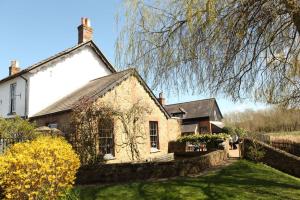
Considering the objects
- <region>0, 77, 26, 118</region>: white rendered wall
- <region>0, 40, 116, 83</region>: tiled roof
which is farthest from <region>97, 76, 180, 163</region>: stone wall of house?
<region>0, 77, 26, 118</region>: white rendered wall

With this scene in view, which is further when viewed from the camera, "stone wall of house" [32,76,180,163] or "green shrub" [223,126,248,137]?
"green shrub" [223,126,248,137]

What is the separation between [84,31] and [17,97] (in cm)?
745

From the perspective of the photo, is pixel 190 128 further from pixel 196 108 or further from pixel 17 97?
pixel 17 97

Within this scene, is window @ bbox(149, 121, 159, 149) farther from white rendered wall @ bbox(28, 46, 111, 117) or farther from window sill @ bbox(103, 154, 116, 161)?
white rendered wall @ bbox(28, 46, 111, 117)

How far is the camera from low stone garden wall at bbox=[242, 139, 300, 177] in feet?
48.3

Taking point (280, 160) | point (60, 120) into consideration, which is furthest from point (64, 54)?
point (280, 160)

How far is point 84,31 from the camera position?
24047 millimetres

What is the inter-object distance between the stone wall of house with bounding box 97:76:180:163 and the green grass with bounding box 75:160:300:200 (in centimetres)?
611

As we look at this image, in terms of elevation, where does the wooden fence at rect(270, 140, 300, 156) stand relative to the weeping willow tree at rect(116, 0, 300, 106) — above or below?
below

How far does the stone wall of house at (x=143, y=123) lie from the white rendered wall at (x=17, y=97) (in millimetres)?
6272

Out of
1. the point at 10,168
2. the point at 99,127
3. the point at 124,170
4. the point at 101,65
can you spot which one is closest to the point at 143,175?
the point at 124,170

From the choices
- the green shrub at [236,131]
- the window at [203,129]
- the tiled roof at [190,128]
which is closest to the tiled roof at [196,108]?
the tiled roof at [190,128]

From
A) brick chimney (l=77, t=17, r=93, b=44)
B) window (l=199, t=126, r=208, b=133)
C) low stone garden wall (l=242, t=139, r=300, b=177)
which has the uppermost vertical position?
brick chimney (l=77, t=17, r=93, b=44)

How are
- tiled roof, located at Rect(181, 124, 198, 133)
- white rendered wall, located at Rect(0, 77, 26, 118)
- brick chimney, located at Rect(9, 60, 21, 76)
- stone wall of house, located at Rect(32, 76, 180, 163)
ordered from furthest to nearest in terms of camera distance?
tiled roof, located at Rect(181, 124, 198, 133)
brick chimney, located at Rect(9, 60, 21, 76)
white rendered wall, located at Rect(0, 77, 26, 118)
stone wall of house, located at Rect(32, 76, 180, 163)
